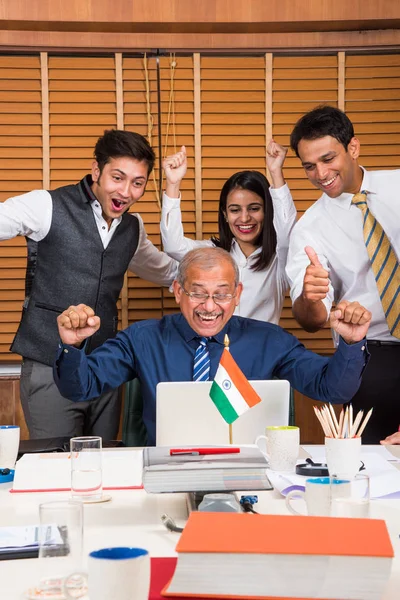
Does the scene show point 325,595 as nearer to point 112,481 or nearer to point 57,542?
point 57,542

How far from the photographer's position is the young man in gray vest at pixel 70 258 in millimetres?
2820

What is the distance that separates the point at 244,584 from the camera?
85cm

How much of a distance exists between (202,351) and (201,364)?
0.04 m

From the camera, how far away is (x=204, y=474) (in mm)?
1302

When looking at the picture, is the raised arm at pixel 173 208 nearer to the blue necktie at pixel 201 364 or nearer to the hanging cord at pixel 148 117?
the hanging cord at pixel 148 117

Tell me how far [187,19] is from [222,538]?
291 cm

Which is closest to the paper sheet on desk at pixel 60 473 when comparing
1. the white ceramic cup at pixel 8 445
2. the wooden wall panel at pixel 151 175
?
the white ceramic cup at pixel 8 445

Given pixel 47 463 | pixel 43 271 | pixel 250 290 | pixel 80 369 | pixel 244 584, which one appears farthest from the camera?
pixel 250 290

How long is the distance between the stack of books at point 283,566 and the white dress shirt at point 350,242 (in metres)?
1.88

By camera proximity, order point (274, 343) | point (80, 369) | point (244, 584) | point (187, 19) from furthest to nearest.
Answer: point (187, 19), point (274, 343), point (80, 369), point (244, 584)

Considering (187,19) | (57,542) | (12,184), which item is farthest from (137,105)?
(57,542)

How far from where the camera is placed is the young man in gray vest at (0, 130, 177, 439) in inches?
111

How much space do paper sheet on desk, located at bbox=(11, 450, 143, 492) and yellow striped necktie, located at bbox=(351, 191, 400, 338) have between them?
3.96 feet

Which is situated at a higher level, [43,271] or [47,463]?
[43,271]
